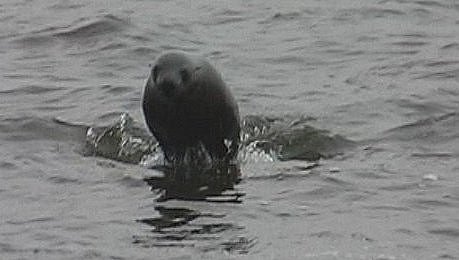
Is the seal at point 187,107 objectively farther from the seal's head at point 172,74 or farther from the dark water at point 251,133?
the dark water at point 251,133

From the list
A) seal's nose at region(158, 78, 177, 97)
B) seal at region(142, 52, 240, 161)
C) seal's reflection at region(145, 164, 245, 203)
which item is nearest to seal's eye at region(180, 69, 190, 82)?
seal at region(142, 52, 240, 161)

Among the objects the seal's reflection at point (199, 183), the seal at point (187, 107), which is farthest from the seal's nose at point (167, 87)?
the seal's reflection at point (199, 183)

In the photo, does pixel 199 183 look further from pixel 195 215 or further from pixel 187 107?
pixel 195 215

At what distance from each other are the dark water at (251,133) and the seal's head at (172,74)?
0.71m

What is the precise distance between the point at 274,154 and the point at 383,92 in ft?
6.65

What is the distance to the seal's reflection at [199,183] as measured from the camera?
10.1m

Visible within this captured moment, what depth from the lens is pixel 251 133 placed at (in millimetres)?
11844

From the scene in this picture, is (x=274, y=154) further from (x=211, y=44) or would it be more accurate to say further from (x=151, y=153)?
(x=211, y=44)

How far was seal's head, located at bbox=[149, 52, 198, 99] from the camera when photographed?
10.3m

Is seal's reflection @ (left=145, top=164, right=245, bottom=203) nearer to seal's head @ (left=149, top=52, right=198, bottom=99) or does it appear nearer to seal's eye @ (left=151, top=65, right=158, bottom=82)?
seal's head @ (left=149, top=52, right=198, bottom=99)

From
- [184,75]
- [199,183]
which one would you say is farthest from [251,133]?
[184,75]

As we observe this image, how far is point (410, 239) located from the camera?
28.9ft

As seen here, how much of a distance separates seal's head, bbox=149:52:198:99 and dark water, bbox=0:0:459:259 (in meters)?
0.71

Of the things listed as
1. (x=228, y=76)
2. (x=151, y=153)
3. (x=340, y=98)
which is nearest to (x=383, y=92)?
(x=340, y=98)
